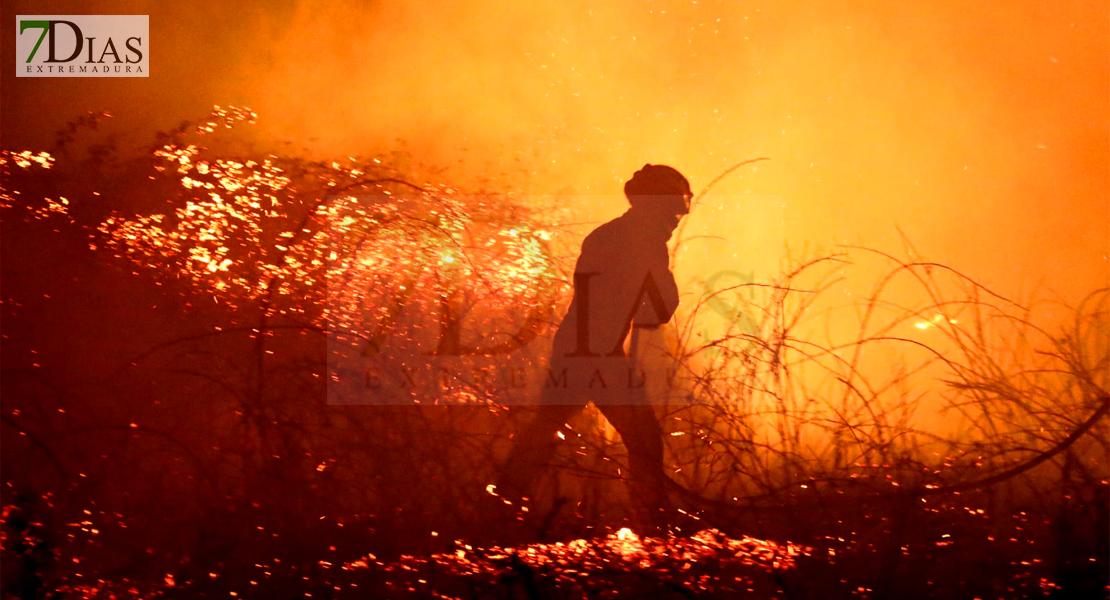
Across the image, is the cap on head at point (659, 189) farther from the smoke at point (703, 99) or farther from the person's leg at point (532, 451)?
the person's leg at point (532, 451)

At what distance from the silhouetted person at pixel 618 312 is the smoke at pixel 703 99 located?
13 centimetres

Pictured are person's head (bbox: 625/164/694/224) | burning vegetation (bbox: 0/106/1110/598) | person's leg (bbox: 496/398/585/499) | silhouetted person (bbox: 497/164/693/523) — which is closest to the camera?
burning vegetation (bbox: 0/106/1110/598)

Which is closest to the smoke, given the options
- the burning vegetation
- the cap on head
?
the cap on head

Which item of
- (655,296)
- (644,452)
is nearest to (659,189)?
(655,296)

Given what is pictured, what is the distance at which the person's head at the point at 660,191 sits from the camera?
9.18 feet

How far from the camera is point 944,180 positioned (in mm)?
3402

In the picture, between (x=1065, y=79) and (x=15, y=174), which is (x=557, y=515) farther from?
(x=1065, y=79)

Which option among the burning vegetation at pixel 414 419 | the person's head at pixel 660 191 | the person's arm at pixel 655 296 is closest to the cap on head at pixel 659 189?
the person's head at pixel 660 191

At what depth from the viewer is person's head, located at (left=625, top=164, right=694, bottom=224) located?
2.80 meters

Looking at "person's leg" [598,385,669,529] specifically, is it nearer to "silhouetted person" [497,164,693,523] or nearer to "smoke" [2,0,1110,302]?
"silhouetted person" [497,164,693,523]

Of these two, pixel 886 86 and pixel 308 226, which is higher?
pixel 886 86

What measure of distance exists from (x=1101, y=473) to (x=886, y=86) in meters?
1.77

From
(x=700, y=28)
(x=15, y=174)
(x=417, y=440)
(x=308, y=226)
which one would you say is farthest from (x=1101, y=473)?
(x=15, y=174)

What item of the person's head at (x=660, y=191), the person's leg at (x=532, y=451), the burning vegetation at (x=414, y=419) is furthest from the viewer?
the person's head at (x=660, y=191)
